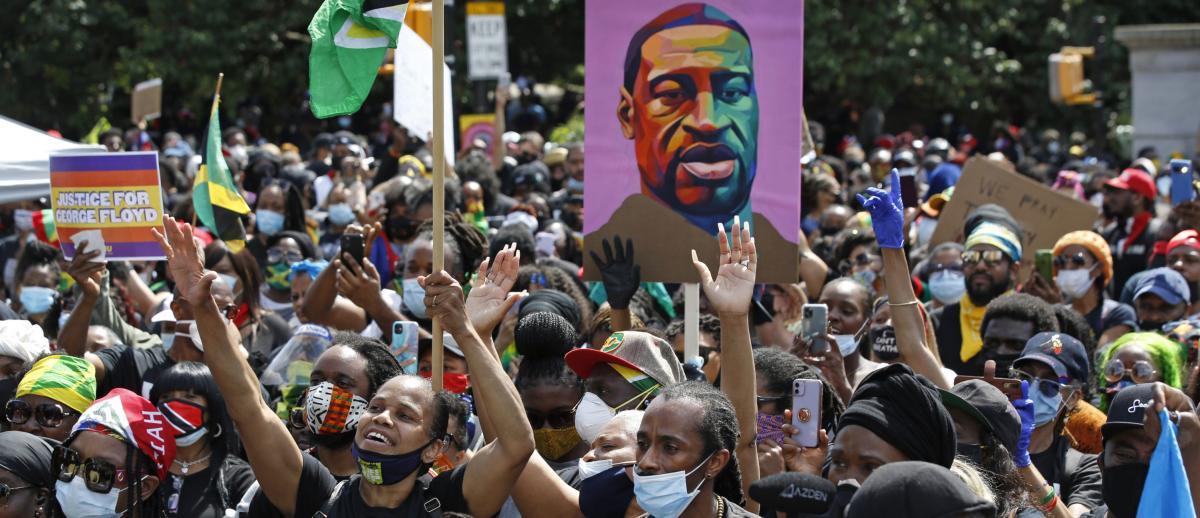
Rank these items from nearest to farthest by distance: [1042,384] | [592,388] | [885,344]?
[592,388] < [1042,384] < [885,344]

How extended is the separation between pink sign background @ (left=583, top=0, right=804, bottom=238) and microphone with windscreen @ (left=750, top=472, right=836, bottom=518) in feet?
8.99

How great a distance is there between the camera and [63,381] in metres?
5.81

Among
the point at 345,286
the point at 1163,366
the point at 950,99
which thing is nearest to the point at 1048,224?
the point at 1163,366

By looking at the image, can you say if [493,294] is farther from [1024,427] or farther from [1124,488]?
[1124,488]

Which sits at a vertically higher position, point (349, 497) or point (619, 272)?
point (619, 272)

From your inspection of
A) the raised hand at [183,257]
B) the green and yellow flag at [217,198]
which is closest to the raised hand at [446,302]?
the raised hand at [183,257]

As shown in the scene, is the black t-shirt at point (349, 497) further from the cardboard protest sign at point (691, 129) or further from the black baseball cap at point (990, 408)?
the cardboard protest sign at point (691, 129)

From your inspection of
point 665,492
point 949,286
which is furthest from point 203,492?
point 949,286

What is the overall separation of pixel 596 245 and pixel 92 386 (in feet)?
6.87

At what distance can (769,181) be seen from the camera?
20.4ft

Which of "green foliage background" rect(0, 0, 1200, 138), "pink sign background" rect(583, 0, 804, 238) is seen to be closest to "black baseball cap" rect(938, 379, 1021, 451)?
"pink sign background" rect(583, 0, 804, 238)

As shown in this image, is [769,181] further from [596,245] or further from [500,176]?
[500,176]

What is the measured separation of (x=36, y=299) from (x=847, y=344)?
4789 mm

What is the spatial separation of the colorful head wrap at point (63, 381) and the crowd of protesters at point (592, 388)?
1 cm
